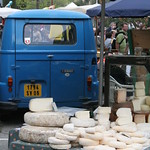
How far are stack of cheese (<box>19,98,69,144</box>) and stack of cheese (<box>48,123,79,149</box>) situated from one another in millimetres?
179

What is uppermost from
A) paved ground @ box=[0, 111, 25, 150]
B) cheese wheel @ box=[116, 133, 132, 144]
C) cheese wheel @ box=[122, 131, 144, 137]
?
cheese wheel @ box=[122, 131, 144, 137]

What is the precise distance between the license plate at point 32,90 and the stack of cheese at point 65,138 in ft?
11.4

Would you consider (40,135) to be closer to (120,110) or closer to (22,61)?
(120,110)

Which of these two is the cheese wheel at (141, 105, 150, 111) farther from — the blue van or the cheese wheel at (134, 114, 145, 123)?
the blue van

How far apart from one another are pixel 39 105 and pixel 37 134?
24.0 inches

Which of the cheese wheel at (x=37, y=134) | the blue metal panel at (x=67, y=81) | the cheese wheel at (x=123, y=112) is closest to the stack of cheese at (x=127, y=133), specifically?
the cheese wheel at (x=123, y=112)

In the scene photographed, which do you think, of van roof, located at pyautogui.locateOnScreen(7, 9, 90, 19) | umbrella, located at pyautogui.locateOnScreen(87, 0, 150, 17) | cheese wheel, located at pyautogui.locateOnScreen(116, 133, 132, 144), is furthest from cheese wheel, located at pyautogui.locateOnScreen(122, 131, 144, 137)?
van roof, located at pyautogui.locateOnScreen(7, 9, 90, 19)

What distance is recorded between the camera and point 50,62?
9.06 meters

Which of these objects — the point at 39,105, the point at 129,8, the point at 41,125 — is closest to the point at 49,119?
the point at 41,125

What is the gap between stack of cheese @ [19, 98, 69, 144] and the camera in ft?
18.8

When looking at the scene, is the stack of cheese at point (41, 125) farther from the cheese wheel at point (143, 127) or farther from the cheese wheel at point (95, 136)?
the cheese wheel at point (143, 127)

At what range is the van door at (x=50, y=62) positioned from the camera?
29.6ft

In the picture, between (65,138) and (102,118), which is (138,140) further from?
(65,138)

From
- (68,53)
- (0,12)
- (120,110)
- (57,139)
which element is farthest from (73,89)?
(0,12)
